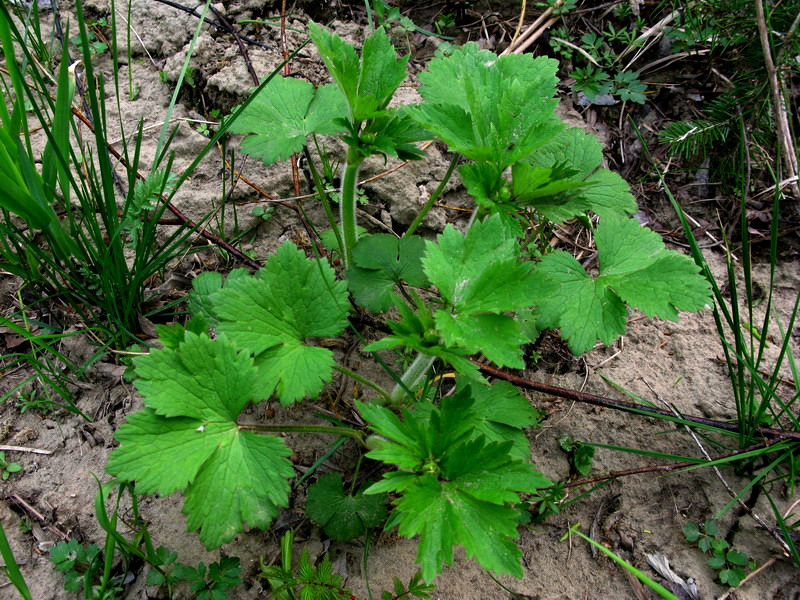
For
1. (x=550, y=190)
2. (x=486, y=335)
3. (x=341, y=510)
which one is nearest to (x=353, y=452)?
(x=341, y=510)

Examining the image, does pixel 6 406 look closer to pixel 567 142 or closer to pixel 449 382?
pixel 449 382

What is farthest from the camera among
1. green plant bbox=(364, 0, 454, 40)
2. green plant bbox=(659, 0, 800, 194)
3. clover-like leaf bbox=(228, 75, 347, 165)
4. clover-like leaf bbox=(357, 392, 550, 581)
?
green plant bbox=(364, 0, 454, 40)

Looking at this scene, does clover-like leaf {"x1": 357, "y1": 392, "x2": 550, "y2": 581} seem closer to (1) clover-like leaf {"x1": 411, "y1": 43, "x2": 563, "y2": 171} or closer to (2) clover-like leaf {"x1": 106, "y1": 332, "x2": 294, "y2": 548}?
(2) clover-like leaf {"x1": 106, "y1": 332, "x2": 294, "y2": 548}

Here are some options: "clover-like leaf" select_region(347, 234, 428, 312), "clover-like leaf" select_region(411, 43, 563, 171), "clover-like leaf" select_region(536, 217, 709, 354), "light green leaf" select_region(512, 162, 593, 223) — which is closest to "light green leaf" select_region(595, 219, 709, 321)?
"clover-like leaf" select_region(536, 217, 709, 354)

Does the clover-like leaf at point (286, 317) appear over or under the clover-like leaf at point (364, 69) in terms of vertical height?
under

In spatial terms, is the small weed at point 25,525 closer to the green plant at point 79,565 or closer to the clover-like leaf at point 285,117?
the green plant at point 79,565

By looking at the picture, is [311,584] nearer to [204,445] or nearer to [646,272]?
[204,445]

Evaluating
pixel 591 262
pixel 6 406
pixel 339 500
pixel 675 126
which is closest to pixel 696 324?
pixel 591 262

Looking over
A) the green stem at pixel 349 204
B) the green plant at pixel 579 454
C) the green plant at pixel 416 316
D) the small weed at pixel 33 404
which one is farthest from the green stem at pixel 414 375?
the small weed at pixel 33 404
